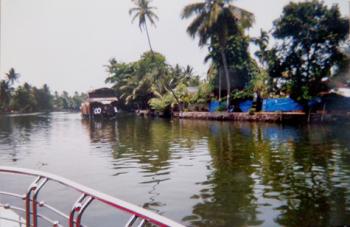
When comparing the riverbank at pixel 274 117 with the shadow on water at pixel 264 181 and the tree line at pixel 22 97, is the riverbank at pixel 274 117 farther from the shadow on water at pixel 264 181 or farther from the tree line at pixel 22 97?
the tree line at pixel 22 97

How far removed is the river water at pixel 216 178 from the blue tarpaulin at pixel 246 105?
771 inches

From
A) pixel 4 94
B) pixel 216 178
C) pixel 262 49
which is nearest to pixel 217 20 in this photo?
pixel 262 49

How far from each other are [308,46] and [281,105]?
21.7ft

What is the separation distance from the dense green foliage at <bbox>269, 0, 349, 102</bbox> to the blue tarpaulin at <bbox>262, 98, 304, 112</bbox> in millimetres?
1668

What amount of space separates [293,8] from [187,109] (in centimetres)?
2101

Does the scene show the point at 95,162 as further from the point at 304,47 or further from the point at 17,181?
the point at 304,47

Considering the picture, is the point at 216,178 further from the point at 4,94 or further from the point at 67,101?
the point at 67,101

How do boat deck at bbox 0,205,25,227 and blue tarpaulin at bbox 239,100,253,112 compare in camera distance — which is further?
blue tarpaulin at bbox 239,100,253,112

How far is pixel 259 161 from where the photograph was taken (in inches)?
509

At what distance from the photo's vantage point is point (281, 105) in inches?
1318

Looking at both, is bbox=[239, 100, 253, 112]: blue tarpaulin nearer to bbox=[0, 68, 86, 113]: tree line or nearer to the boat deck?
the boat deck

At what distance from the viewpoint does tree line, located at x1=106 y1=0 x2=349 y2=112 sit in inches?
1150

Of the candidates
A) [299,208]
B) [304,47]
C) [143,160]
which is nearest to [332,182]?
[299,208]

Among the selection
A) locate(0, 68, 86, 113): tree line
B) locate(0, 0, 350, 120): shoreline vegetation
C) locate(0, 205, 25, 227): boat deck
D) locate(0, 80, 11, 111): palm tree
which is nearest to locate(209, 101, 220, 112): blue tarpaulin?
locate(0, 0, 350, 120): shoreline vegetation
